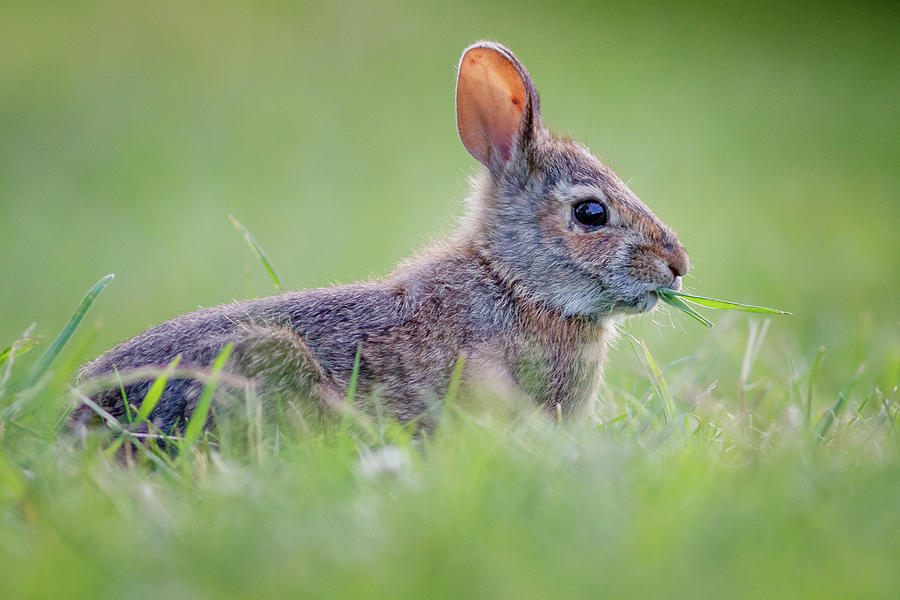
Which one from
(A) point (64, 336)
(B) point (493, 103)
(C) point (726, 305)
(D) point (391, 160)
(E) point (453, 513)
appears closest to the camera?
(E) point (453, 513)

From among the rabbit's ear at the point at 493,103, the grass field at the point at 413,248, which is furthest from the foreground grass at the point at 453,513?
the rabbit's ear at the point at 493,103

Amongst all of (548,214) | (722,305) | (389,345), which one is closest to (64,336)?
(389,345)

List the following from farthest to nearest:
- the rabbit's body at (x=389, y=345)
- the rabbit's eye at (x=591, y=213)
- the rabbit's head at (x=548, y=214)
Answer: the rabbit's eye at (x=591, y=213) → the rabbit's head at (x=548, y=214) → the rabbit's body at (x=389, y=345)

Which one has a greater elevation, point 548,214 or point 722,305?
point 548,214

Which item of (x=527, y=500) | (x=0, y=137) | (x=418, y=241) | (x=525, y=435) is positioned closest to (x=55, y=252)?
(x=0, y=137)

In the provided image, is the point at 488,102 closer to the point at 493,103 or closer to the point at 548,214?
the point at 493,103

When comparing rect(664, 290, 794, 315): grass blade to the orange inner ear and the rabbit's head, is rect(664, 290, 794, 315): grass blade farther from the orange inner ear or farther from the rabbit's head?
the orange inner ear

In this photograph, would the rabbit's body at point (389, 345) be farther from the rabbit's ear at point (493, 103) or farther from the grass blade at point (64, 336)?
the rabbit's ear at point (493, 103)
